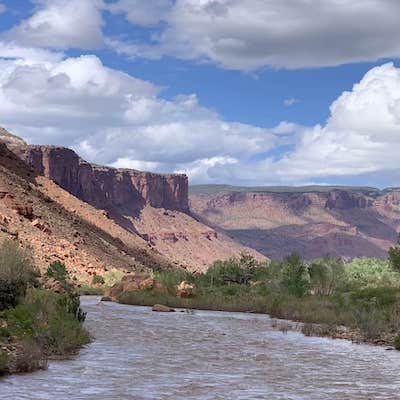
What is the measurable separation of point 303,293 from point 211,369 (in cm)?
3701

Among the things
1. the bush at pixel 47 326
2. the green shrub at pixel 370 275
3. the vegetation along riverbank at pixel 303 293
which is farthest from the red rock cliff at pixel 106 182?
the bush at pixel 47 326

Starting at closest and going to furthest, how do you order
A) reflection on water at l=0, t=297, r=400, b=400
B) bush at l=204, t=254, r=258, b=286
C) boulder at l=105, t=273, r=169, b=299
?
reflection on water at l=0, t=297, r=400, b=400, boulder at l=105, t=273, r=169, b=299, bush at l=204, t=254, r=258, b=286

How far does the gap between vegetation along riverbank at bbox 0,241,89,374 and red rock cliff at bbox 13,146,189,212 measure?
114464 mm

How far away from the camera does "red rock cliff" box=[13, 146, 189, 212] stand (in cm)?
15112

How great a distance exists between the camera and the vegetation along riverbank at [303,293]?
113 feet

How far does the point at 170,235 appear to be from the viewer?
6521 inches

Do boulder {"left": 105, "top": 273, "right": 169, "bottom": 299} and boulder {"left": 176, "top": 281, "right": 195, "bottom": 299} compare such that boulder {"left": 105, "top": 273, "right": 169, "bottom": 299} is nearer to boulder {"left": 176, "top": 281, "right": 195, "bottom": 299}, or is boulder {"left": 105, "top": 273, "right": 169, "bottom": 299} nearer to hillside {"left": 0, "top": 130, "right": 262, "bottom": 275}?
boulder {"left": 176, "top": 281, "right": 195, "bottom": 299}

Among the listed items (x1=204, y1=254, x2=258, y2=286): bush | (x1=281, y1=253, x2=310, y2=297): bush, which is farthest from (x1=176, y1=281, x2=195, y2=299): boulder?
(x1=281, y1=253, x2=310, y2=297): bush

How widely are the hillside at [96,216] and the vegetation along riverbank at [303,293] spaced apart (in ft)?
43.2

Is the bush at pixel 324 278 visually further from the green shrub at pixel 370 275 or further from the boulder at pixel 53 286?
Result: the boulder at pixel 53 286

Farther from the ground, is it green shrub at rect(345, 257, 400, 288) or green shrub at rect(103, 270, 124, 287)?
green shrub at rect(345, 257, 400, 288)

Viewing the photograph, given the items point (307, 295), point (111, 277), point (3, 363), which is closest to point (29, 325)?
point (3, 363)

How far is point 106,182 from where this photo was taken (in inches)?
6826

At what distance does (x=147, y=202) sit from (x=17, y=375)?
541ft
